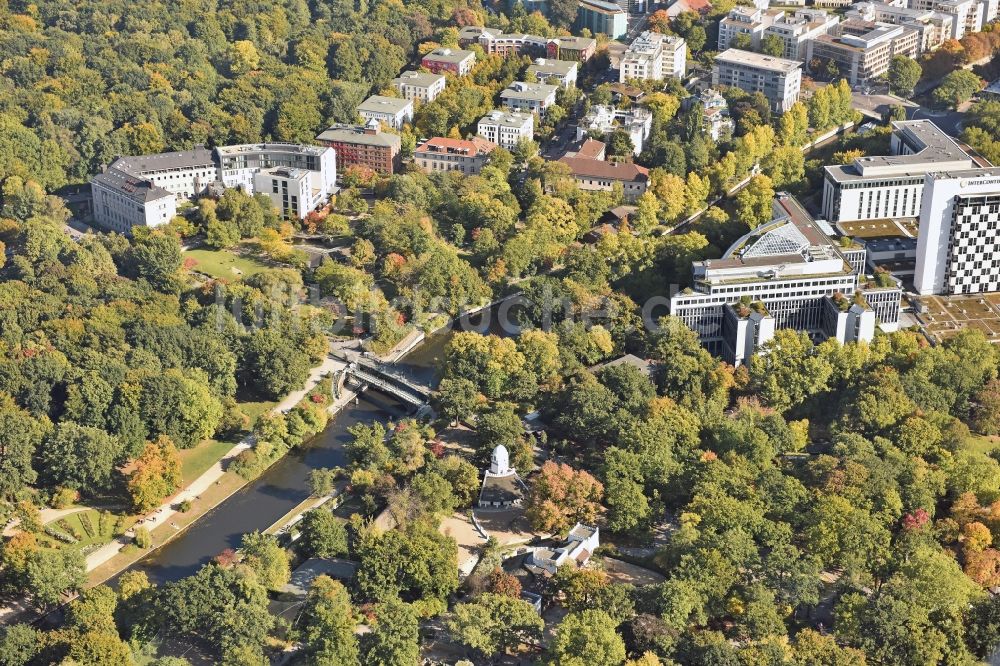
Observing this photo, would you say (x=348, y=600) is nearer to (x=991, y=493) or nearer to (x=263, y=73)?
(x=991, y=493)

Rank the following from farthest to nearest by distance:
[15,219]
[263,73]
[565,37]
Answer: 1. [565,37]
2. [263,73]
3. [15,219]

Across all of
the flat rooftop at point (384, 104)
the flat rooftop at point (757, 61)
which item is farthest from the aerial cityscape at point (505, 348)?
the flat rooftop at point (384, 104)

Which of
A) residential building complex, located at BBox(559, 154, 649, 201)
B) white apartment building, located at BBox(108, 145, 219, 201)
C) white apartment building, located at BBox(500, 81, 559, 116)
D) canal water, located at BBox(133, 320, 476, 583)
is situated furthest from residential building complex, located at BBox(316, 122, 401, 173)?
canal water, located at BBox(133, 320, 476, 583)

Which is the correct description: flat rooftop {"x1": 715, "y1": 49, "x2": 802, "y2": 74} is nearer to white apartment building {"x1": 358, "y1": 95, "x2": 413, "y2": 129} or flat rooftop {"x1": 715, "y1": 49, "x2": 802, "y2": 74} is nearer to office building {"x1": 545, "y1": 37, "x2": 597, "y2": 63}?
office building {"x1": 545, "y1": 37, "x2": 597, "y2": 63}

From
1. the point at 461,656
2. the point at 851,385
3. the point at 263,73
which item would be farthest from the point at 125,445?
the point at 263,73

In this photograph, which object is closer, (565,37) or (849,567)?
(849,567)
